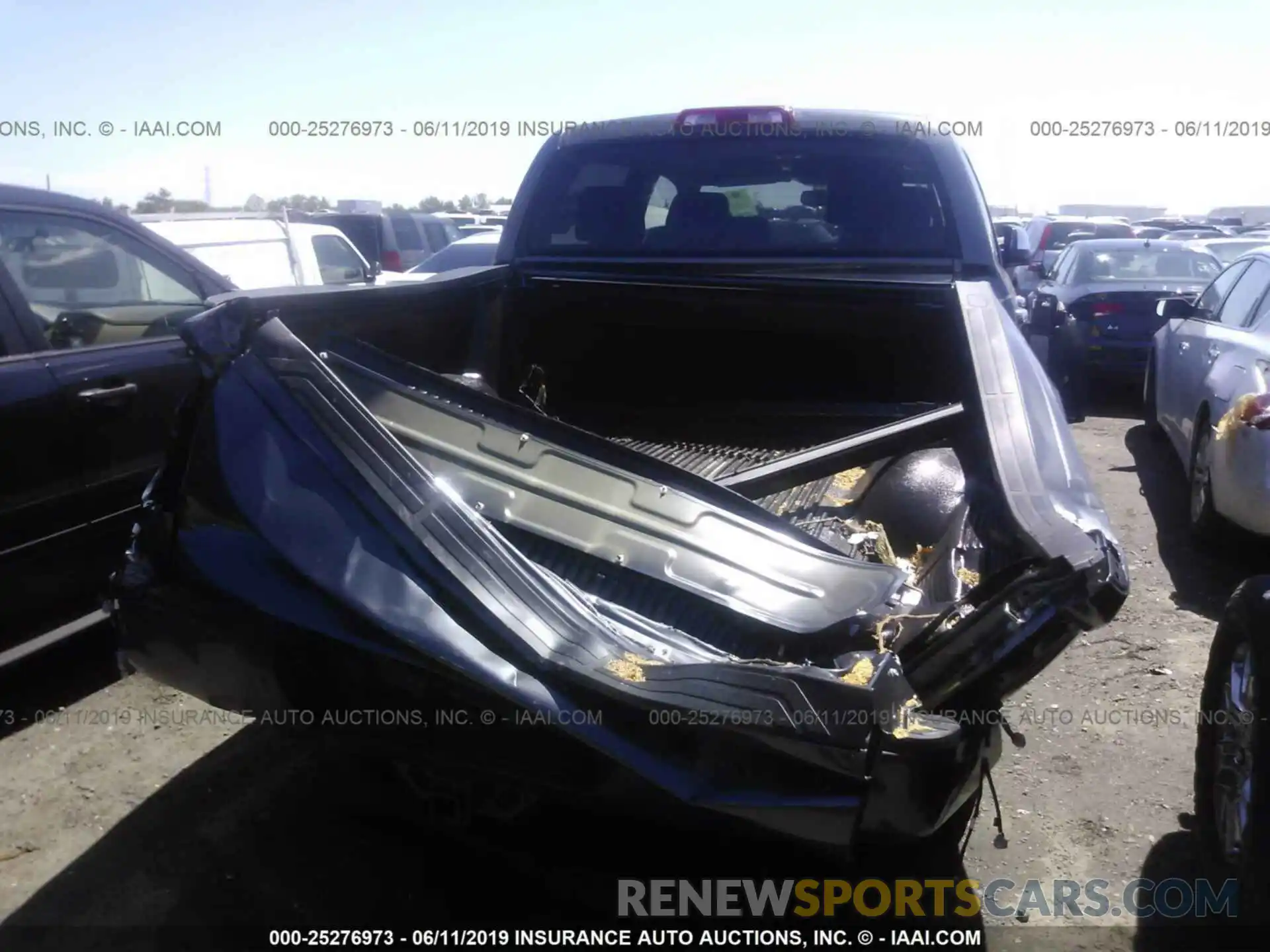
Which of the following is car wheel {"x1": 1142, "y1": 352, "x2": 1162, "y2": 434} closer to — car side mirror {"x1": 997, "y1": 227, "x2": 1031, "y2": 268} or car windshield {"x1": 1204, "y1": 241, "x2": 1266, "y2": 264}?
car side mirror {"x1": 997, "y1": 227, "x2": 1031, "y2": 268}

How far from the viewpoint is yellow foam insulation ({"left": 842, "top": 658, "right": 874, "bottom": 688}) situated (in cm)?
192

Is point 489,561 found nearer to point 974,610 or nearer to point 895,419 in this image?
point 974,610

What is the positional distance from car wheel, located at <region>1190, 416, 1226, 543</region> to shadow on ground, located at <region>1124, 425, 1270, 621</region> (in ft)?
0.27

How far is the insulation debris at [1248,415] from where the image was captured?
496cm

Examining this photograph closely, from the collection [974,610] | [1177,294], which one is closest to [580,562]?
[974,610]

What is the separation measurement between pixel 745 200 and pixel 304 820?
124 inches

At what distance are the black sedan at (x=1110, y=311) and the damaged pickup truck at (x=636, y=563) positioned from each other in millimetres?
6294

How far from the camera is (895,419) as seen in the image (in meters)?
4.23

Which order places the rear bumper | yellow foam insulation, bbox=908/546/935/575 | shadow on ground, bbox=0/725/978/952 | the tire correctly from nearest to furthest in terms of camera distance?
shadow on ground, bbox=0/725/978/952 → yellow foam insulation, bbox=908/546/935/575 → the rear bumper → the tire

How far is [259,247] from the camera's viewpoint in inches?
362

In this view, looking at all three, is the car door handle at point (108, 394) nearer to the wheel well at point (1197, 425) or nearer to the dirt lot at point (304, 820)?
the dirt lot at point (304, 820)

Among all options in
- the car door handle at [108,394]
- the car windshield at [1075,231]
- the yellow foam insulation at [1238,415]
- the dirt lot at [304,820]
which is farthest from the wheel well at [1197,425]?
the car windshield at [1075,231]

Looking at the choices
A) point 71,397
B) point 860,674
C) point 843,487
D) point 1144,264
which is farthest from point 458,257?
point 860,674

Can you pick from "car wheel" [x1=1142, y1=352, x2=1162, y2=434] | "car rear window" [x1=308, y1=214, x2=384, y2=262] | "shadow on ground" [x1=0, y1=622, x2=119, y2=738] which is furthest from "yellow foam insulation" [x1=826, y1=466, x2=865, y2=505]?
"car rear window" [x1=308, y1=214, x2=384, y2=262]
